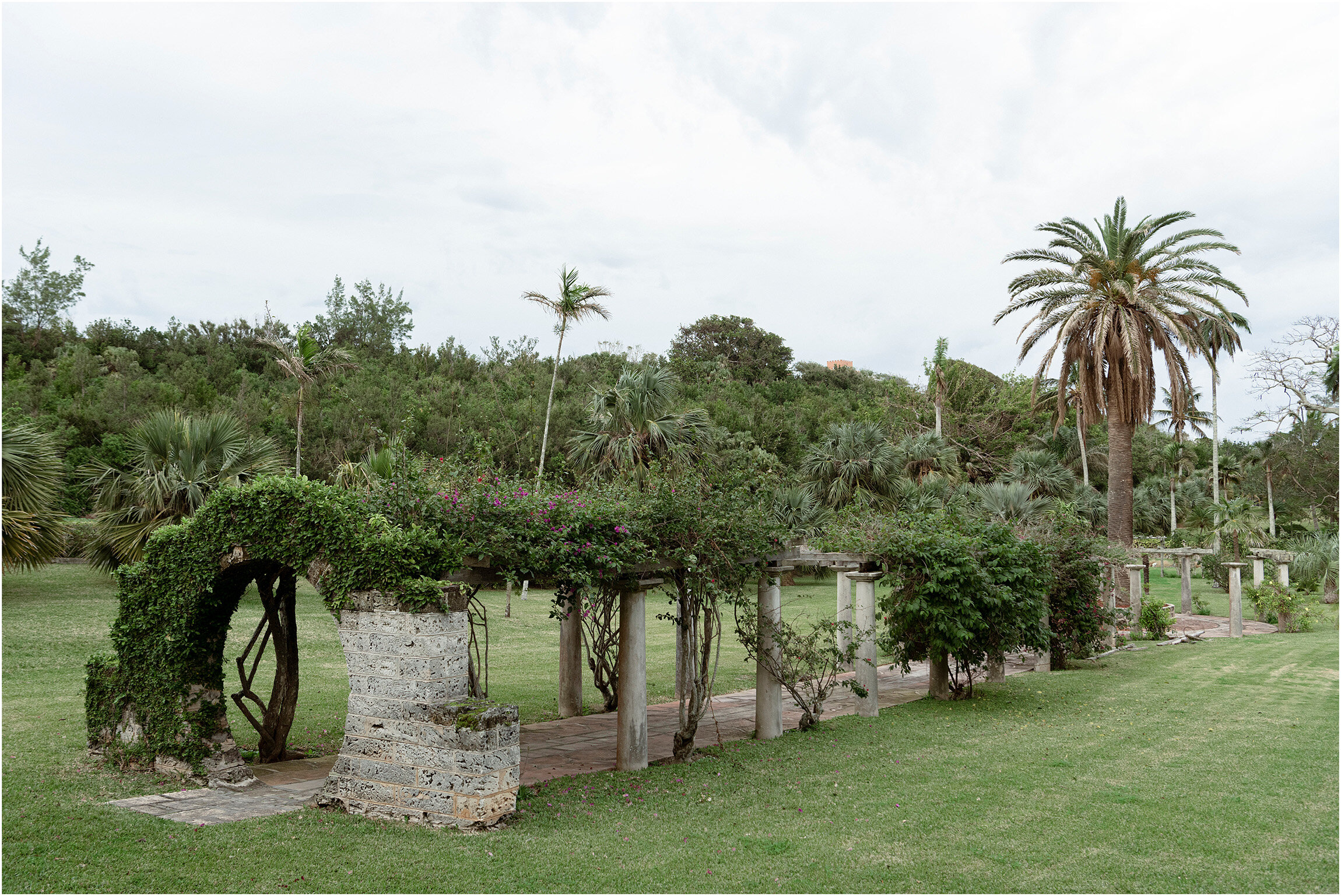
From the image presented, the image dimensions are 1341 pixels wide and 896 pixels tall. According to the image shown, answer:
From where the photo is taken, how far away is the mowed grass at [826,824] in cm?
579

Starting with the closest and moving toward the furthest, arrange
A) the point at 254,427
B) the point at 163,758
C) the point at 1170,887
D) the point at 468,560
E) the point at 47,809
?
the point at 1170,887 < the point at 47,809 < the point at 468,560 < the point at 163,758 < the point at 254,427

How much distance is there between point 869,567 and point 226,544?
8.51 meters

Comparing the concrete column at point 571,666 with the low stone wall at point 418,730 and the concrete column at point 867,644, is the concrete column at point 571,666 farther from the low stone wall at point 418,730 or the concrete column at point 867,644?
the low stone wall at point 418,730

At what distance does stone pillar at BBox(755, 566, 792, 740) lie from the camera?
1059 centimetres

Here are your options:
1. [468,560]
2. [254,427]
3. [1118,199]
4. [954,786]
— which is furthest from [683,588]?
[254,427]

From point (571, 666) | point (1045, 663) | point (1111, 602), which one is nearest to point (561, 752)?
point (571, 666)

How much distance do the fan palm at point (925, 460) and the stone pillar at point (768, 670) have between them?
78.5ft

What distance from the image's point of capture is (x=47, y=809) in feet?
22.4

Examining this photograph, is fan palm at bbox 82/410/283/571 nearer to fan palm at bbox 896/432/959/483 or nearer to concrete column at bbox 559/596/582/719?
concrete column at bbox 559/596/582/719

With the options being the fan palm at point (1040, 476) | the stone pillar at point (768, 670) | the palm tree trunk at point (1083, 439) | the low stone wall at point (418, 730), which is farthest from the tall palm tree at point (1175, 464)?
the low stone wall at point (418, 730)

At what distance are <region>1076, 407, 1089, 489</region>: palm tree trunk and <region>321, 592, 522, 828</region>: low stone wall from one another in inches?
772

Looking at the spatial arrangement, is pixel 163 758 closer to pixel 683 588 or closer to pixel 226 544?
pixel 226 544

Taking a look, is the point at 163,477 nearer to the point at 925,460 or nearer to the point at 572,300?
the point at 572,300

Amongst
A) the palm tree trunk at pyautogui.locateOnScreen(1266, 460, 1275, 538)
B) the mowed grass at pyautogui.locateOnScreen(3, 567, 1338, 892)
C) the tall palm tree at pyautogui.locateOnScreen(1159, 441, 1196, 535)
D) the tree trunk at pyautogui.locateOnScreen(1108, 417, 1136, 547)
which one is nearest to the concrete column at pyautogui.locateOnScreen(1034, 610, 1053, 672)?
the mowed grass at pyautogui.locateOnScreen(3, 567, 1338, 892)
